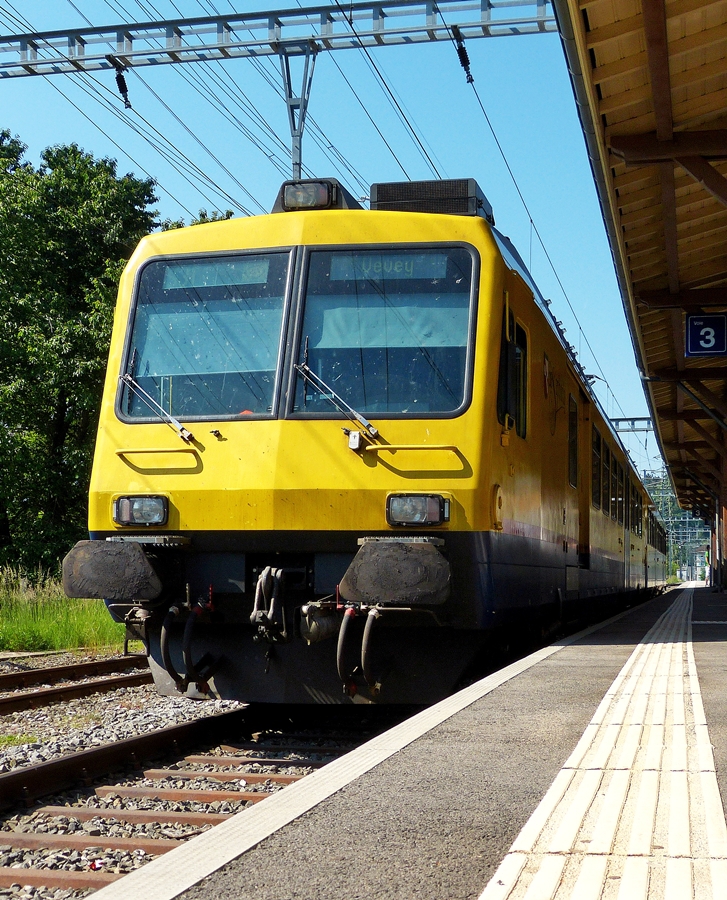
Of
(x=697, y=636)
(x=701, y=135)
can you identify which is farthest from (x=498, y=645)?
(x=701, y=135)

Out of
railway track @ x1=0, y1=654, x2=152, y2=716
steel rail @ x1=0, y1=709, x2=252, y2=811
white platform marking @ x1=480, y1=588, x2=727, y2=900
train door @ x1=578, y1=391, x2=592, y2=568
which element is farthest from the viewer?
train door @ x1=578, y1=391, x2=592, y2=568

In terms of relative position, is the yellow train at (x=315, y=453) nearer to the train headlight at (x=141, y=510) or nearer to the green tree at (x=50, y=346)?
the train headlight at (x=141, y=510)

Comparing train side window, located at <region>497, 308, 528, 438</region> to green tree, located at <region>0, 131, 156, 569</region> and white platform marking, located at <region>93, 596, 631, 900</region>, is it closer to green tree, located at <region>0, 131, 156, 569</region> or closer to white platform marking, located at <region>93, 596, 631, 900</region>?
white platform marking, located at <region>93, 596, 631, 900</region>

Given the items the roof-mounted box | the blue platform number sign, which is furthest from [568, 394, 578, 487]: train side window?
the blue platform number sign

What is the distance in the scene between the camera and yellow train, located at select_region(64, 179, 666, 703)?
20.7 feet

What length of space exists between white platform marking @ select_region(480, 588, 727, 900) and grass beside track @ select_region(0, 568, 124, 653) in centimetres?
986

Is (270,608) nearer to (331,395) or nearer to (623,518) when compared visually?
(331,395)

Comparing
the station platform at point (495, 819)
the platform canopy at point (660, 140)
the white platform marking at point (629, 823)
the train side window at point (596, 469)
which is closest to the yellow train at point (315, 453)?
the station platform at point (495, 819)

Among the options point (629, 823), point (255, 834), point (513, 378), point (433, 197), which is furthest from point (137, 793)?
point (433, 197)

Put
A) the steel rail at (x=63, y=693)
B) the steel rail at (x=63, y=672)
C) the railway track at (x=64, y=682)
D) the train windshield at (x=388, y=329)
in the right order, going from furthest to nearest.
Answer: the steel rail at (x=63, y=672) → the railway track at (x=64, y=682) → the steel rail at (x=63, y=693) → the train windshield at (x=388, y=329)

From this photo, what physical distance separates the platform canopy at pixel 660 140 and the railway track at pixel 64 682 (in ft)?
21.0

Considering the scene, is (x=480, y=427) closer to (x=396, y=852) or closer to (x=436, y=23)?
(x=396, y=852)

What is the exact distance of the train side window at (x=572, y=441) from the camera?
10242 mm

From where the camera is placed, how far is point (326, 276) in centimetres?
692
